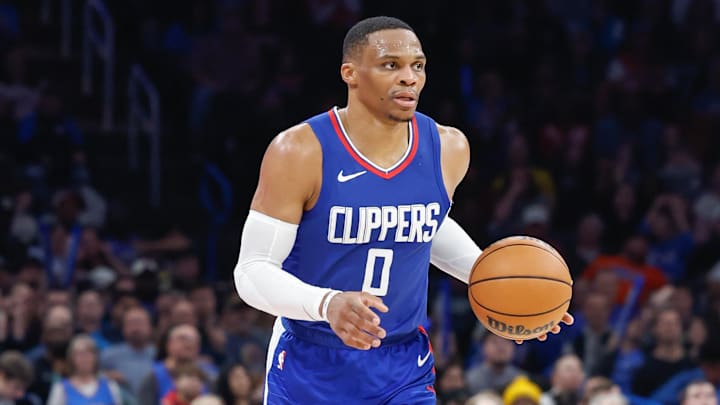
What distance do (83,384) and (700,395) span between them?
4420 mm

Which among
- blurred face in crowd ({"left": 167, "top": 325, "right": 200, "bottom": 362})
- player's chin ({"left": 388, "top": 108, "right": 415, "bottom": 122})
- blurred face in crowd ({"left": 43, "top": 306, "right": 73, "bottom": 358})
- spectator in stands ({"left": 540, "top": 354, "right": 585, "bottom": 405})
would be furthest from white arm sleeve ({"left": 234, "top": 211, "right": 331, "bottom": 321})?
blurred face in crowd ({"left": 43, "top": 306, "right": 73, "bottom": 358})

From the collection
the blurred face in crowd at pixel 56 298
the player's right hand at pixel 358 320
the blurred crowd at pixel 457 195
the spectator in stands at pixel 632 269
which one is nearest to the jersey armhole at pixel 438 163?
the player's right hand at pixel 358 320

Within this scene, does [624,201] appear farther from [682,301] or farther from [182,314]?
[182,314]

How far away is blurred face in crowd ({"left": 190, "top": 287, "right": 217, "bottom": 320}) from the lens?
10188 millimetres

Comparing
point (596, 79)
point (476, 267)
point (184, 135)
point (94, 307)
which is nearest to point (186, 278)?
point (94, 307)

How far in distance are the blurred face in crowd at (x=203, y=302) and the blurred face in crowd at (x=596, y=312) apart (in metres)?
3.20

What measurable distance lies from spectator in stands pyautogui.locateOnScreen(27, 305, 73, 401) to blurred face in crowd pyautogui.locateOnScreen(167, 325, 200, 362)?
79cm

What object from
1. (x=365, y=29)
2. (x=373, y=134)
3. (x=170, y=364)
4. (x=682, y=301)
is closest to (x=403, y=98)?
(x=373, y=134)

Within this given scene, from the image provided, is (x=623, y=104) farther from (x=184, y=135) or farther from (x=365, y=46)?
(x=365, y=46)

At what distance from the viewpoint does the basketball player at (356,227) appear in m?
4.47

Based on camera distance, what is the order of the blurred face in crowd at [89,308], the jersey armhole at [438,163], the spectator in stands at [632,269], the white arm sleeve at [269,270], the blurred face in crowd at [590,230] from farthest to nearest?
1. the blurred face in crowd at [590,230]
2. the spectator in stands at [632,269]
3. the blurred face in crowd at [89,308]
4. the jersey armhole at [438,163]
5. the white arm sleeve at [269,270]

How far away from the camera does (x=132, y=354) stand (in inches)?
372

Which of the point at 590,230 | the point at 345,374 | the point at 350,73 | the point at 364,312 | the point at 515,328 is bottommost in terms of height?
the point at 590,230

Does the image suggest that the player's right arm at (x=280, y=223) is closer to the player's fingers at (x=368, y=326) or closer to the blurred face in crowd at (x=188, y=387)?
the player's fingers at (x=368, y=326)
